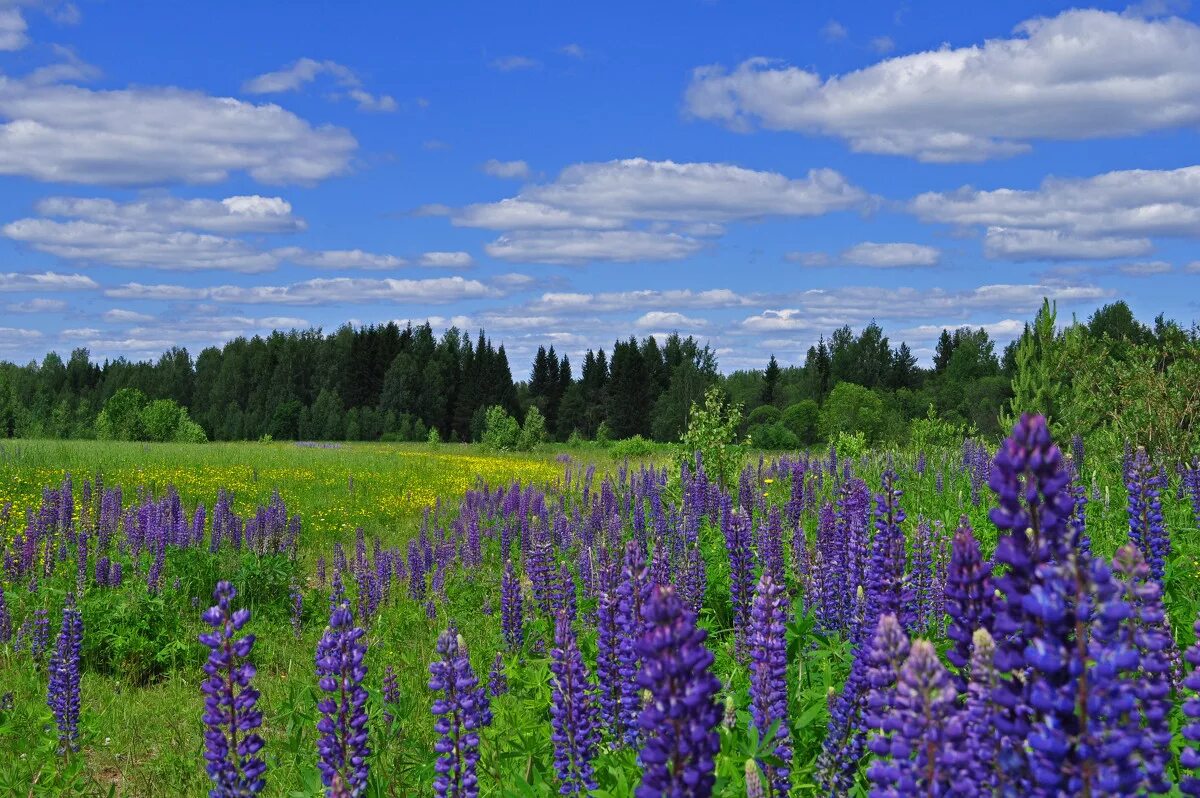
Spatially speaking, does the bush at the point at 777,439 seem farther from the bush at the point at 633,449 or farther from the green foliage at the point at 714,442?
the green foliage at the point at 714,442

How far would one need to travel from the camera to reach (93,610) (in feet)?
29.5

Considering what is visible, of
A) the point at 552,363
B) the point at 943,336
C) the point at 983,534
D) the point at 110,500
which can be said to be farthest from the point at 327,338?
the point at 983,534

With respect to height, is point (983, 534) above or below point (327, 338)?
below

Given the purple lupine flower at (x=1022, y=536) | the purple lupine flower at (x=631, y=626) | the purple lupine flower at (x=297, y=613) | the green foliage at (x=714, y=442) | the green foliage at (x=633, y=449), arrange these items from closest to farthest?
1. the purple lupine flower at (x=1022, y=536)
2. the purple lupine flower at (x=631, y=626)
3. the purple lupine flower at (x=297, y=613)
4. the green foliage at (x=714, y=442)
5. the green foliage at (x=633, y=449)

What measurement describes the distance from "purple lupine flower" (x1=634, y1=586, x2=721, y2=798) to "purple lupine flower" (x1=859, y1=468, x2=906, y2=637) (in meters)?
1.47

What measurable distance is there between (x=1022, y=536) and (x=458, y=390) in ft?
286

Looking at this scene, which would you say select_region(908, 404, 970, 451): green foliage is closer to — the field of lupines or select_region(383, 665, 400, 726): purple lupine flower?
the field of lupines

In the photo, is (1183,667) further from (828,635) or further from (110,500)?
(110,500)

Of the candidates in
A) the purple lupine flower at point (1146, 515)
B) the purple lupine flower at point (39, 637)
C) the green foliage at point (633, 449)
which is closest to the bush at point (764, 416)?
the green foliage at point (633, 449)

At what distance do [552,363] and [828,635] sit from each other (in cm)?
9239

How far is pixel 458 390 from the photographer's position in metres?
87.8

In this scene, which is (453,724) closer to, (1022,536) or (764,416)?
(1022,536)

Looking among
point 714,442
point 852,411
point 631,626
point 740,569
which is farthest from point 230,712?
point 852,411

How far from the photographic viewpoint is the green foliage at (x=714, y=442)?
1459 centimetres
